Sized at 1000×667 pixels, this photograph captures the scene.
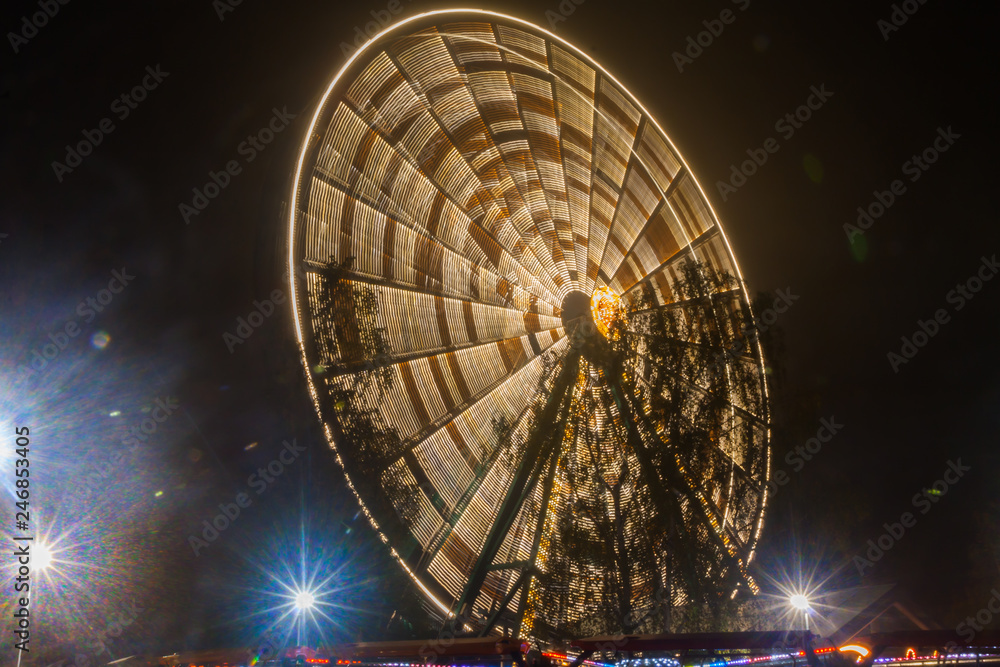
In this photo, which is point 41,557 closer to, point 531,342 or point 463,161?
point 531,342

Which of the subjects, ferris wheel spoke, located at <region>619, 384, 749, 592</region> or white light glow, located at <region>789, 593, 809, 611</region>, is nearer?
ferris wheel spoke, located at <region>619, 384, 749, 592</region>

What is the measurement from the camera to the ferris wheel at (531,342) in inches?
291

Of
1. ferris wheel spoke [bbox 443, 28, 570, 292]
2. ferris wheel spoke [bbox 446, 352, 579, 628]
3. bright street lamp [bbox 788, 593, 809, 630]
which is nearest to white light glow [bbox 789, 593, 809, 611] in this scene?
bright street lamp [bbox 788, 593, 809, 630]

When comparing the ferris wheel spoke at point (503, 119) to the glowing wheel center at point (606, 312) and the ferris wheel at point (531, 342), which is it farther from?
the glowing wheel center at point (606, 312)

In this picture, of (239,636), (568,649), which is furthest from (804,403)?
(239,636)

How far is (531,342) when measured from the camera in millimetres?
9273

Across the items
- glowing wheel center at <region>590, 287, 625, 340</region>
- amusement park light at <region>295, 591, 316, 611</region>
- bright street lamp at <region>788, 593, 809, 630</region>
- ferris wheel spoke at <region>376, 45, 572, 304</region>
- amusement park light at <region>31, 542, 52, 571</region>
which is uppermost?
ferris wheel spoke at <region>376, 45, 572, 304</region>

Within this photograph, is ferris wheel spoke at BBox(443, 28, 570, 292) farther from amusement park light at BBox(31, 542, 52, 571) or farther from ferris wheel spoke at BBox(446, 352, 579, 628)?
amusement park light at BBox(31, 542, 52, 571)

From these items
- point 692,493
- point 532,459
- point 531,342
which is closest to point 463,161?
point 531,342

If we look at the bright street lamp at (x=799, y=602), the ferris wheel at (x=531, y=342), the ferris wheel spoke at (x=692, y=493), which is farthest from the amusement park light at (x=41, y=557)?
the bright street lamp at (x=799, y=602)

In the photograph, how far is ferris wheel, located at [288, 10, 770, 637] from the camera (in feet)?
24.2

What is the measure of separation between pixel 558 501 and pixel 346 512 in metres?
3.04

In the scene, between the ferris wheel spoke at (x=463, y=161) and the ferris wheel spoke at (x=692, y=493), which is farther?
the ferris wheel spoke at (x=692, y=493)

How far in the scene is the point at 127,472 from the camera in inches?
324
